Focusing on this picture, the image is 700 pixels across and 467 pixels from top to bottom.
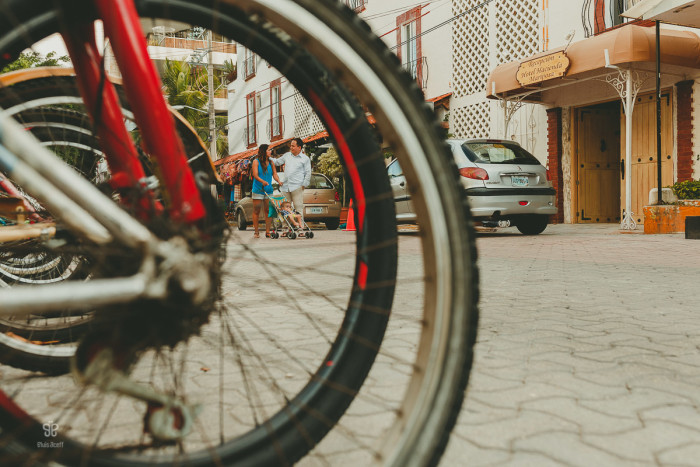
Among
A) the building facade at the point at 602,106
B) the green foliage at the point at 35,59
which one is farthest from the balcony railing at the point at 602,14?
the green foliage at the point at 35,59

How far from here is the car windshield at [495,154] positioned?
1043cm

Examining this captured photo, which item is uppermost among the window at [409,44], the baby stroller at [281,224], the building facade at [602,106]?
the window at [409,44]

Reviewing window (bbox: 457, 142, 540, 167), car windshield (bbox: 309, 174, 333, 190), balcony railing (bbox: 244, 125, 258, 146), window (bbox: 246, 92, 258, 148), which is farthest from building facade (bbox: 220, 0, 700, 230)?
window (bbox: 246, 92, 258, 148)

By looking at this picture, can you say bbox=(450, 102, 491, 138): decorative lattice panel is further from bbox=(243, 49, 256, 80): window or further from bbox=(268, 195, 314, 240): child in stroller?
bbox=(243, 49, 256, 80): window

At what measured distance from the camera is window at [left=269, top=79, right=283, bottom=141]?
5.01 ft

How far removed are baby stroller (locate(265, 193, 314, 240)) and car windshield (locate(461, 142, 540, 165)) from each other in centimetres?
309

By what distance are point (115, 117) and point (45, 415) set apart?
1.06 metres

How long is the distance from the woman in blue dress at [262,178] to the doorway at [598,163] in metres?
7.23

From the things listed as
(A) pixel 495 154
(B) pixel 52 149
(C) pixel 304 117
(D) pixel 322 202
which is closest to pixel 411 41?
(D) pixel 322 202

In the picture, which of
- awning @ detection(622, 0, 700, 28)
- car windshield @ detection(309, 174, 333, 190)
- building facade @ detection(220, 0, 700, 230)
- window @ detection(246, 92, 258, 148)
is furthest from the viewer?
car windshield @ detection(309, 174, 333, 190)

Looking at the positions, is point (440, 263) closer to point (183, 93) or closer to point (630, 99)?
point (630, 99)

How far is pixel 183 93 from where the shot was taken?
1182 inches

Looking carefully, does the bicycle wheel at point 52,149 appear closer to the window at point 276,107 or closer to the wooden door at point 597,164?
the window at point 276,107

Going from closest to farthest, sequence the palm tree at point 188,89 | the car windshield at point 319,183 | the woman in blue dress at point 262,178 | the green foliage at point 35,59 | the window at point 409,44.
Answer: the green foliage at point 35,59 → the woman in blue dress at point 262,178 → the car windshield at point 319,183 → the window at point 409,44 → the palm tree at point 188,89
